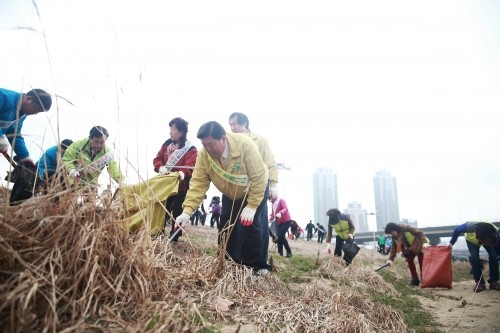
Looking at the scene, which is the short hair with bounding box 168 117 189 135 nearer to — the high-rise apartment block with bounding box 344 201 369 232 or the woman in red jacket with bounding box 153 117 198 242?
the woman in red jacket with bounding box 153 117 198 242

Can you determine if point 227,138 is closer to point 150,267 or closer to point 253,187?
point 253,187

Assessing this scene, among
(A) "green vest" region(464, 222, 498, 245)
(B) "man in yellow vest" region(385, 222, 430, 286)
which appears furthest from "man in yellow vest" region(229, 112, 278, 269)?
(A) "green vest" region(464, 222, 498, 245)

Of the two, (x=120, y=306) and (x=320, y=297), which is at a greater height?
(x=120, y=306)

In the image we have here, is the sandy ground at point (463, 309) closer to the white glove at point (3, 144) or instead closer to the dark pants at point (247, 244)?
the dark pants at point (247, 244)

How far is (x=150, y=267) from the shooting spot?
5.18 ft

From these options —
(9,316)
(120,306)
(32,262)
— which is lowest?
(120,306)

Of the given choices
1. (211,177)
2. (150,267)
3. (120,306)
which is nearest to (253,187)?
(211,177)

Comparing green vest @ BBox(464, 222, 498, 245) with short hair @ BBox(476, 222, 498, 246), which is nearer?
short hair @ BBox(476, 222, 498, 246)

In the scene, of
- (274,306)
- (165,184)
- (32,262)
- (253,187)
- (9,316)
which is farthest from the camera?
(165,184)

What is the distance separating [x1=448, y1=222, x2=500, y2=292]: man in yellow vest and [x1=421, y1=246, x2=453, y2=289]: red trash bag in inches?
15.6

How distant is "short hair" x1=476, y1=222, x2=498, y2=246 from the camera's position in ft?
17.9

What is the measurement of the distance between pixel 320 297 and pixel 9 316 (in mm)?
2251

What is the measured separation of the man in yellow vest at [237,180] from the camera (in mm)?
2807

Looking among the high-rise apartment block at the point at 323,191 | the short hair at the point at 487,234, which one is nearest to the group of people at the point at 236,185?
the short hair at the point at 487,234
